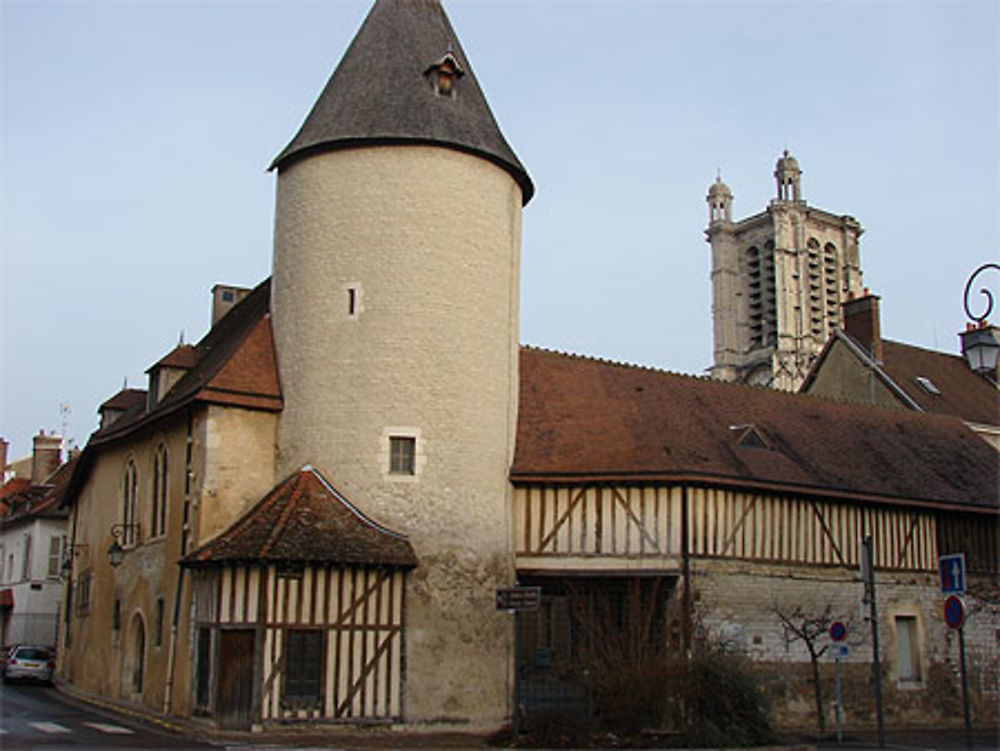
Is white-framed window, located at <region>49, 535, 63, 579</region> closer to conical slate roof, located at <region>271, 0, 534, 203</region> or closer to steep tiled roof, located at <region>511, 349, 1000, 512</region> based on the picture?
conical slate roof, located at <region>271, 0, 534, 203</region>

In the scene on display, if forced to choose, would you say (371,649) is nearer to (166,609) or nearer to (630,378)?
(166,609)

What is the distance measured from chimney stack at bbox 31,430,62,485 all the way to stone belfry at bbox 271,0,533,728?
23463 millimetres

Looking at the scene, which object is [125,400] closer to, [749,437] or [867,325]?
[749,437]

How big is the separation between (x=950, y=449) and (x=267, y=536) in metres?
16.0

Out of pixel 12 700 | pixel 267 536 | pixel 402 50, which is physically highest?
pixel 402 50

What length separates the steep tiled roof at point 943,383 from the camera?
3164 centimetres

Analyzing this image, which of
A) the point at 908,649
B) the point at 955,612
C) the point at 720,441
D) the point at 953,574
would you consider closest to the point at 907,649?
the point at 908,649

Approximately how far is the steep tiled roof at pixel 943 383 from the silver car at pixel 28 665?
2256cm

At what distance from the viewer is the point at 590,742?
1488 centimetres

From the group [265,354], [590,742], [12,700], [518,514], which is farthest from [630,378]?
[12,700]

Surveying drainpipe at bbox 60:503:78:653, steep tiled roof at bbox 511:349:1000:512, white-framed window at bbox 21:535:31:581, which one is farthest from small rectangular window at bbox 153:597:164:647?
white-framed window at bbox 21:535:31:581

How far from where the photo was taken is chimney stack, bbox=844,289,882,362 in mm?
32531

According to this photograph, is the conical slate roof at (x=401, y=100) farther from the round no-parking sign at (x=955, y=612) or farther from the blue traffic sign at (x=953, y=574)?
the round no-parking sign at (x=955, y=612)

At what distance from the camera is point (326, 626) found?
1630cm
